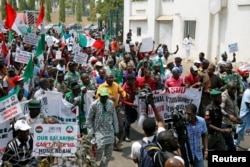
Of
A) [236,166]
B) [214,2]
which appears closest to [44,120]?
[236,166]

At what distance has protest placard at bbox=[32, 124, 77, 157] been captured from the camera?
4.27 metres

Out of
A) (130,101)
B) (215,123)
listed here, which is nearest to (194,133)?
(215,123)

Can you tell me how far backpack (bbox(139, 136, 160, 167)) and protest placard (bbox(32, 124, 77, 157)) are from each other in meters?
0.84

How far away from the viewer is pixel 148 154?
150 inches

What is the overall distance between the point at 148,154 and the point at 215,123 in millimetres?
2301

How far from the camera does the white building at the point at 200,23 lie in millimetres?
19531

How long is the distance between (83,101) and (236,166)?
3.02 m

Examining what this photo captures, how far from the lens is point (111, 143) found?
598cm

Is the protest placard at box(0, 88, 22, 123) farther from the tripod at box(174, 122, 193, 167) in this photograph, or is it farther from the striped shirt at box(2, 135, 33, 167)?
the tripod at box(174, 122, 193, 167)

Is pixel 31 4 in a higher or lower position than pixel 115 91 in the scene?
higher

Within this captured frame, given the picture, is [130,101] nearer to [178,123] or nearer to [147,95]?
[147,95]

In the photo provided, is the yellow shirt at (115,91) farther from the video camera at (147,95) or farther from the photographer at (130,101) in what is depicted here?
the video camera at (147,95)

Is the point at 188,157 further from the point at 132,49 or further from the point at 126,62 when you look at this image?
the point at 132,49

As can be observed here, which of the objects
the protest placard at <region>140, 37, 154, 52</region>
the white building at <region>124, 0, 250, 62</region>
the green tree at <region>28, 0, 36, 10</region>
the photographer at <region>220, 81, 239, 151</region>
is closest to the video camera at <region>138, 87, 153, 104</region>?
the photographer at <region>220, 81, 239, 151</region>
